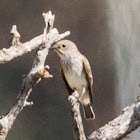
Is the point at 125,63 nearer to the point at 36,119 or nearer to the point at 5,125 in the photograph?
the point at 36,119

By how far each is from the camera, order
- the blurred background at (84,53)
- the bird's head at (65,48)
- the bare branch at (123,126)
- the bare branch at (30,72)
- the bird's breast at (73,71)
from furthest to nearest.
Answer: the blurred background at (84,53)
the bird's breast at (73,71)
the bird's head at (65,48)
the bare branch at (123,126)
the bare branch at (30,72)

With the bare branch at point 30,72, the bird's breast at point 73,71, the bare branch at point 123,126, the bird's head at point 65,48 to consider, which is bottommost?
the bare branch at point 123,126

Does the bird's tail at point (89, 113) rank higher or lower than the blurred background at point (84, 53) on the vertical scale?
lower

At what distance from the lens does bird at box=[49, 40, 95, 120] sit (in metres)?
3.76

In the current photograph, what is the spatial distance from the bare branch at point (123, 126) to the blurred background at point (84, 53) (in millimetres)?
1299

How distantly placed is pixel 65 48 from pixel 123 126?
3.55 ft

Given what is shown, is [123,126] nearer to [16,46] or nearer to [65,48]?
[16,46]

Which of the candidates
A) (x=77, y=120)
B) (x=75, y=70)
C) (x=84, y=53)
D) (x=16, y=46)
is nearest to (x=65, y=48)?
(x=75, y=70)

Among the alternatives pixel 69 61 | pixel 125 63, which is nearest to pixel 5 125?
pixel 69 61

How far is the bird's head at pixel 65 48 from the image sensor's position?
3676 mm

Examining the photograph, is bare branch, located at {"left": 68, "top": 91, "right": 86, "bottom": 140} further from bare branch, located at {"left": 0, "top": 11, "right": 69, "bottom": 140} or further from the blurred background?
the blurred background

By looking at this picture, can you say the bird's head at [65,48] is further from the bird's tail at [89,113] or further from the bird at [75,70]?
the bird's tail at [89,113]

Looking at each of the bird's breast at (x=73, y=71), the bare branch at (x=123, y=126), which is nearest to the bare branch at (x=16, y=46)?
the bare branch at (x=123, y=126)

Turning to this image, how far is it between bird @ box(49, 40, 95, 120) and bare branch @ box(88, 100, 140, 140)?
92cm
